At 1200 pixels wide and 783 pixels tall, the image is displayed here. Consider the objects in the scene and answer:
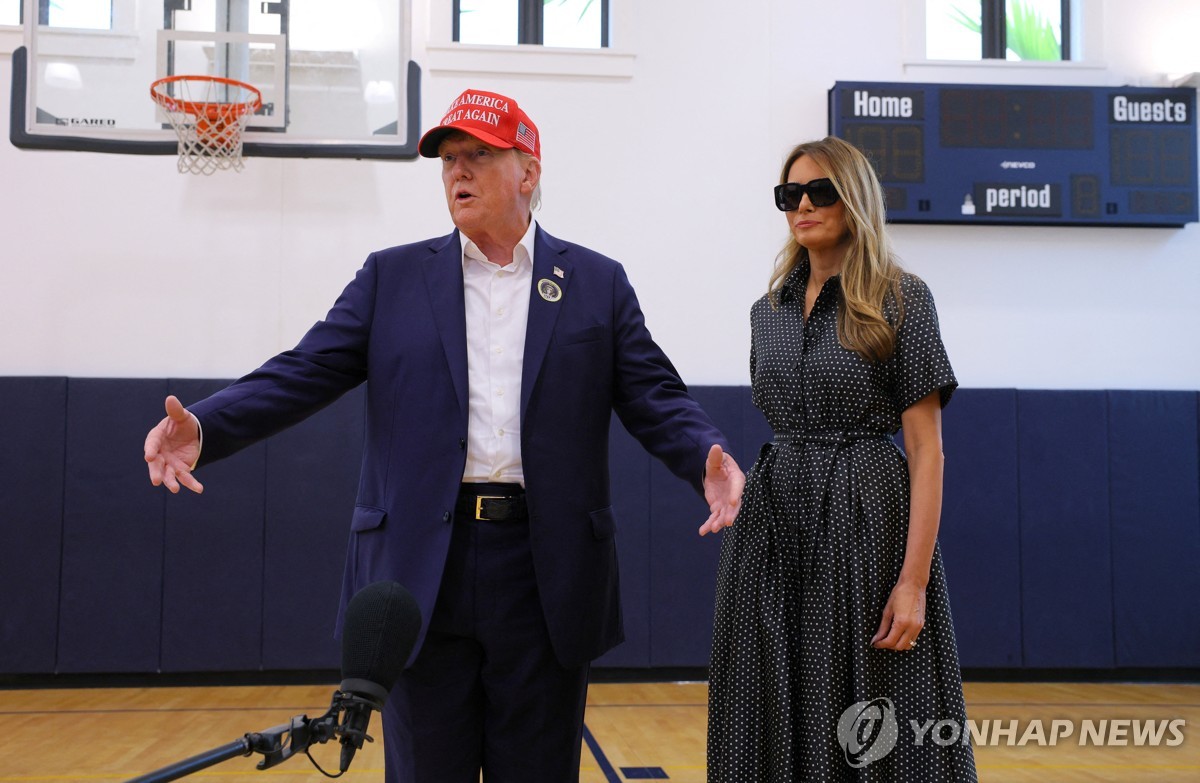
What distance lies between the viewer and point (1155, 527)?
247 inches

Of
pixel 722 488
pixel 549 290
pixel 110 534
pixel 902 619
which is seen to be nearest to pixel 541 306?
pixel 549 290

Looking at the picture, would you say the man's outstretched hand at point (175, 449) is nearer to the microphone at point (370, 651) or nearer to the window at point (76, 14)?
the microphone at point (370, 651)

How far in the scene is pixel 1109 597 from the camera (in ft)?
20.4

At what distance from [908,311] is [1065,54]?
216 inches

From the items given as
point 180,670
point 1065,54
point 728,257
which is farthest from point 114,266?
point 1065,54

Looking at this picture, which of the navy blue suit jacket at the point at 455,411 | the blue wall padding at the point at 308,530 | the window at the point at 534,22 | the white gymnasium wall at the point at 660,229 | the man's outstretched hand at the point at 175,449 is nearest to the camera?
the man's outstretched hand at the point at 175,449

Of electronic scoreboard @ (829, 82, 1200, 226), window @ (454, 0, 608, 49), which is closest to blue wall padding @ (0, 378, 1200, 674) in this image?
electronic scoreboard @ (829, 82, 1200, 226)

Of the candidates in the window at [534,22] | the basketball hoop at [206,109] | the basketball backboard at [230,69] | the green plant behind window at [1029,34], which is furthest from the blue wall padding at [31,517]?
the green plant behind window at [1029,34]

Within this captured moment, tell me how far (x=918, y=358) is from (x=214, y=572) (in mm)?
4843

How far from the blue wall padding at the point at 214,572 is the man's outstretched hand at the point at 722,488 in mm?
4599

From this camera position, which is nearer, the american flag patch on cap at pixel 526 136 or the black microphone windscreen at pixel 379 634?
the black microphone windscreen at pixel 379 634

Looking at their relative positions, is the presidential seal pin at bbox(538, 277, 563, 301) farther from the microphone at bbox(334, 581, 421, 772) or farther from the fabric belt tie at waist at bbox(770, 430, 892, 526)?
the microphone at bbox(334, 581, 421, 772)

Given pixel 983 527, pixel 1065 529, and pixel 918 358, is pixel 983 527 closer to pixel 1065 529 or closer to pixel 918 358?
pixel 1065 529

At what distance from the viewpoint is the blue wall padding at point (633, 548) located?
20.0ft
